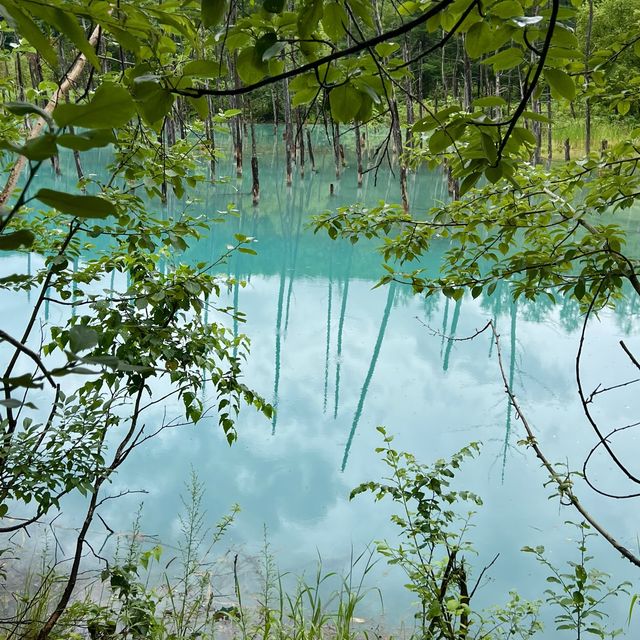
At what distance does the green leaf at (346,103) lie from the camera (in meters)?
0.74

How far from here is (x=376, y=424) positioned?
16.0 ft

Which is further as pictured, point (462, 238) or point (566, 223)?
point (462, 238)

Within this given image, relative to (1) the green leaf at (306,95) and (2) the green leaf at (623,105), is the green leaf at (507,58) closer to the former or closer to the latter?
(1) the green leaf at (306,95)

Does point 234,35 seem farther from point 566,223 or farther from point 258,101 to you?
point 258,101

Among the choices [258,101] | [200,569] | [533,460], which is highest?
[258,101]

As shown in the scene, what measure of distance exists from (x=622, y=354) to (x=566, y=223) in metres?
4.72

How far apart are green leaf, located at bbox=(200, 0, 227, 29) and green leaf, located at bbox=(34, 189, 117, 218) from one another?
342mm

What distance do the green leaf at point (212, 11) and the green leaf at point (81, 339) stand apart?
0.37 metres

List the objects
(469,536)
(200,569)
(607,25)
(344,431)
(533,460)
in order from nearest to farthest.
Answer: (200,569)
(469,536)
(533,460)
(344,431)
(607,25)

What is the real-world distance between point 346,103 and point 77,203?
467 millimetres

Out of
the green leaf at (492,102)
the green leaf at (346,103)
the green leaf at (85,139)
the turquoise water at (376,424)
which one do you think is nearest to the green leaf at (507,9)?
the green leaf at (492,102)

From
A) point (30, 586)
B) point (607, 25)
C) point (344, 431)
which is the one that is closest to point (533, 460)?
point (344, 431)

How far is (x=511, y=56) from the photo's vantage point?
738 mm

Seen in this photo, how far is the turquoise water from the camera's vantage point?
3541 millimetres
